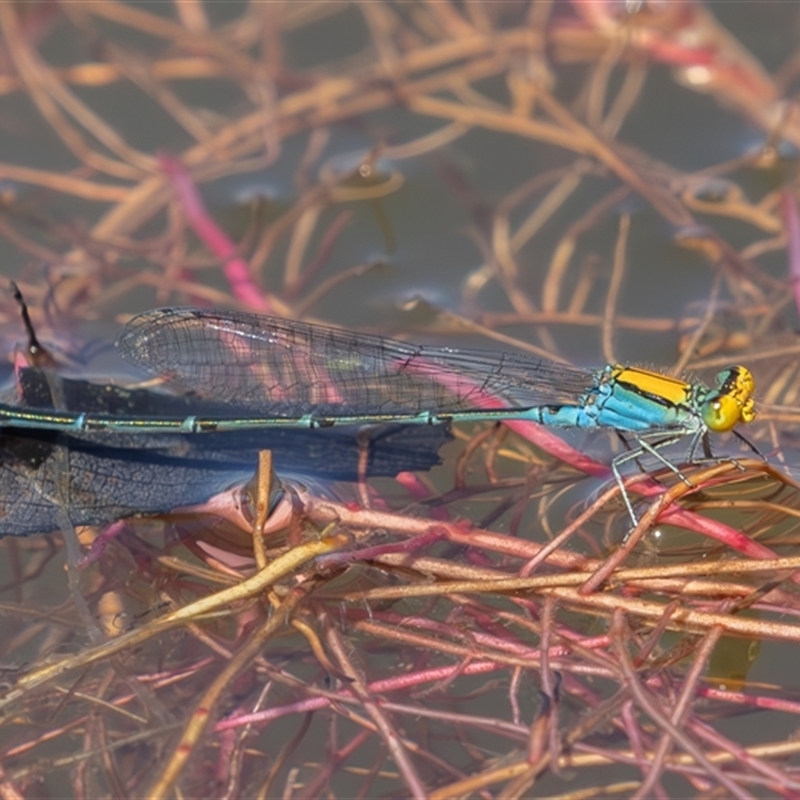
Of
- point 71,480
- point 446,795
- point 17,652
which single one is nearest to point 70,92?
point 71,480

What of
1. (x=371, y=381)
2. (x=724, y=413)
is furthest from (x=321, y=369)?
(x=724, y=413)

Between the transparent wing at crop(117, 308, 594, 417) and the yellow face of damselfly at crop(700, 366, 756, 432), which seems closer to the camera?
the yellow face of damselfly at crop(700, 366, 756, 432)

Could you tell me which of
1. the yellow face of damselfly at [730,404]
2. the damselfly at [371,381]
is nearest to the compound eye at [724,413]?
the yellow face of damselfly at [730,404]

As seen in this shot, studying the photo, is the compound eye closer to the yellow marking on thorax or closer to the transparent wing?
the yellow marking on thorax

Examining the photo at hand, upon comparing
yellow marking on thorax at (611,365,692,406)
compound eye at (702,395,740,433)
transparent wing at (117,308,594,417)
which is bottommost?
transparent wing at (117,308,594,417)

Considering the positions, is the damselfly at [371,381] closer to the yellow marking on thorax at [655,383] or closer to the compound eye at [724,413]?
the yellow marking on thorax at [655,383]

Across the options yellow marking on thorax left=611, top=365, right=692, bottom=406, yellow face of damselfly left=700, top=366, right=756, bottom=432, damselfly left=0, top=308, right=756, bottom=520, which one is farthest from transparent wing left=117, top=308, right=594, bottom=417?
yellow face of damselfly left=700, top=366, right=756, bottom=432

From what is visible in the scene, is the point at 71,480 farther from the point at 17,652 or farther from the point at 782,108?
the point at 782,108
